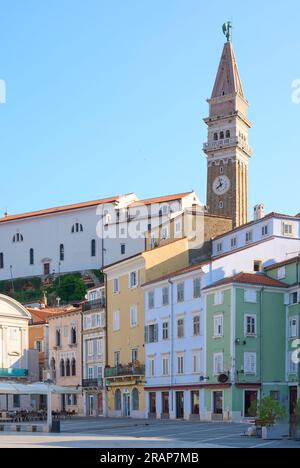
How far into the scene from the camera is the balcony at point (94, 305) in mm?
78894

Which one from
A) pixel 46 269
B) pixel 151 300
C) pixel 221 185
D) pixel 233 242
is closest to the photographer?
pixel 151 300

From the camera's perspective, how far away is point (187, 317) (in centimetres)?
6538

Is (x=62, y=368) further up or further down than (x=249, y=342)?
further down

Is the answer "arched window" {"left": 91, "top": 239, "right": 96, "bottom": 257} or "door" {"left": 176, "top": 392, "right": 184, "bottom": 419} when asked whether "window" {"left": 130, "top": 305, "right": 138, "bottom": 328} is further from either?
"arched window" {"left": 91, "top": 239, "right": 96, "bottom": 257}

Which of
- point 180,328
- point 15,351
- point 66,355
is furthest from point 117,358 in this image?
point 15,351

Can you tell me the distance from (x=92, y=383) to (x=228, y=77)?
9135 cm

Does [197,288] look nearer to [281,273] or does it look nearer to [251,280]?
[251,280]

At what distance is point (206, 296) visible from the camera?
63094 millimetres

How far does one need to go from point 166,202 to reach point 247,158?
106 feet

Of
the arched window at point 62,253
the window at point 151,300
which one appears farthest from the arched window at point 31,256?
the window at point 151,300

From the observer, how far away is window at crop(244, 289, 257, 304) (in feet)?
200

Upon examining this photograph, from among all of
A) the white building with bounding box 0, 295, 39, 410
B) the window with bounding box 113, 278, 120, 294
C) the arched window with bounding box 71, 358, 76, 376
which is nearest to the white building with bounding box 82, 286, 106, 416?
the arched window with bounding box 71, 358, 76, 376

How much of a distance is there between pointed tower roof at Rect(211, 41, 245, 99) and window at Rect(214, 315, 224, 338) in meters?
97.6

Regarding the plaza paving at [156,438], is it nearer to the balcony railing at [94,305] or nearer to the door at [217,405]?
the door at [217,405]
